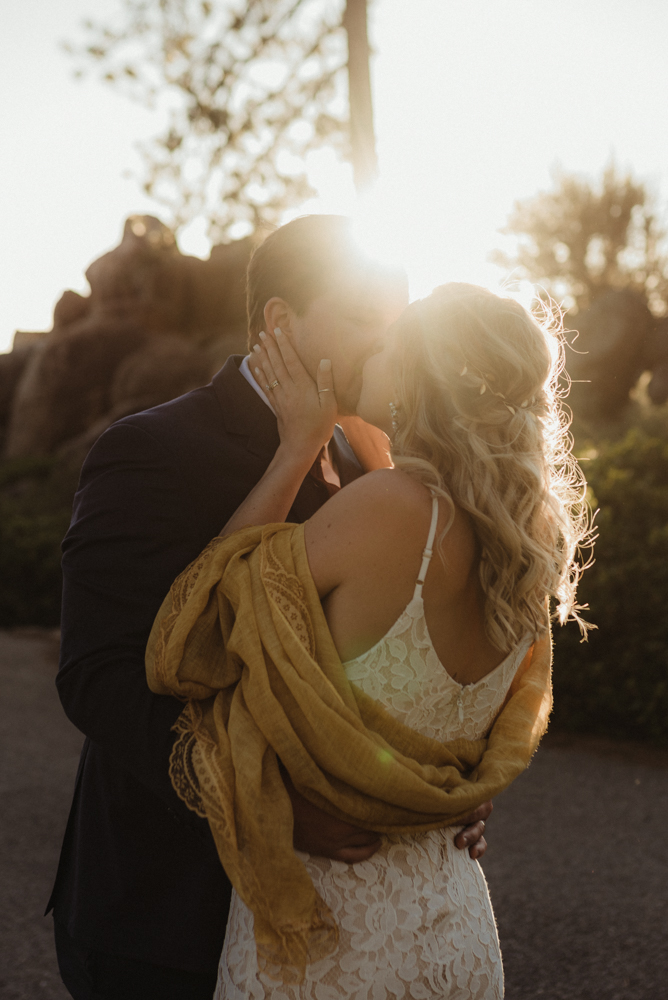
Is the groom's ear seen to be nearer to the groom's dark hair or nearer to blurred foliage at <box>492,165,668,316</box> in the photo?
the groom's dark hair

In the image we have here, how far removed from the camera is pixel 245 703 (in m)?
1.69

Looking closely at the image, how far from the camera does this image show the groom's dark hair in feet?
8.87

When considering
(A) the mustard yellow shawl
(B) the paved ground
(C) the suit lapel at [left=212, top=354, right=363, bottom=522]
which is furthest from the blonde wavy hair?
(B) the paved ground

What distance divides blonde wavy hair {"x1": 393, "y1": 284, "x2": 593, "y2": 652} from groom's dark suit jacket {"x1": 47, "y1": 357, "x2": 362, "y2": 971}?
0.59 meters

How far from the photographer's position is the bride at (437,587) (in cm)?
168

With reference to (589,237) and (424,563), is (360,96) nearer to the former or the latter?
(424,563)

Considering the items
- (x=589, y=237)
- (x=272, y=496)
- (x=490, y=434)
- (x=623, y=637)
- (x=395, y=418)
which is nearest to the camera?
(x=490, y=434)

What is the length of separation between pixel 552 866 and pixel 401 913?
342 centimetres

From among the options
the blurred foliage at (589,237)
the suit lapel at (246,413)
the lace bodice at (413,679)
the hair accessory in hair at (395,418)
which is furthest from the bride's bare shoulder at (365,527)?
the blurred foliage at (589,237)

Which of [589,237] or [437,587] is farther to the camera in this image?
[589,237]

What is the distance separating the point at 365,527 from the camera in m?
1.67

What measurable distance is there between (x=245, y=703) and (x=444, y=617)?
1.48 ft

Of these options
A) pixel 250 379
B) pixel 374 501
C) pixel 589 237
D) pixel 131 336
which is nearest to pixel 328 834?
pixel 374 501

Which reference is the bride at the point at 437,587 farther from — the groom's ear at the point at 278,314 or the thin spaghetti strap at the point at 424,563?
the groom's ear at the point at 278,314
